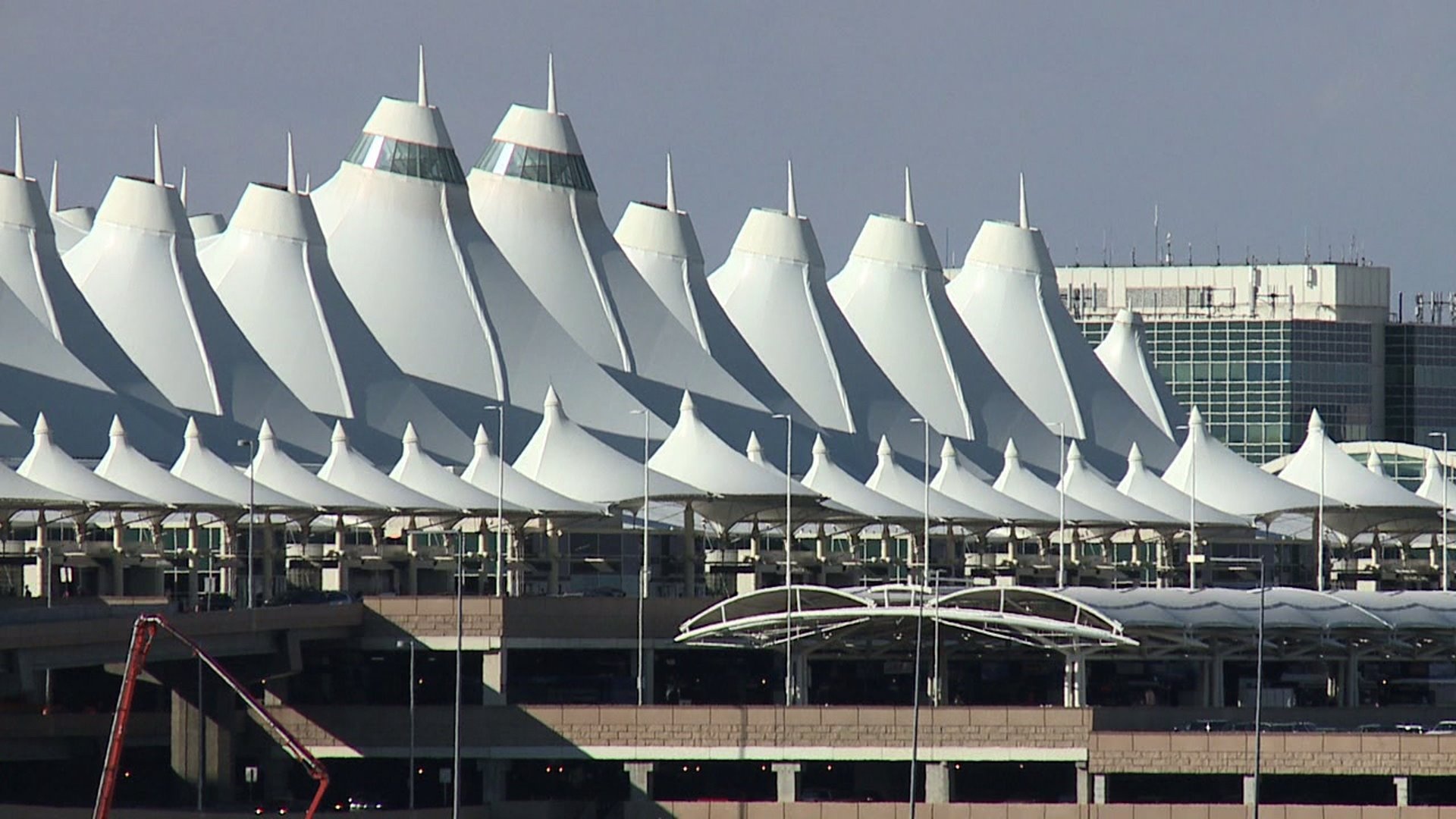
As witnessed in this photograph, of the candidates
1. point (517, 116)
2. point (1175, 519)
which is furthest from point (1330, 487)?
point (517, 116)

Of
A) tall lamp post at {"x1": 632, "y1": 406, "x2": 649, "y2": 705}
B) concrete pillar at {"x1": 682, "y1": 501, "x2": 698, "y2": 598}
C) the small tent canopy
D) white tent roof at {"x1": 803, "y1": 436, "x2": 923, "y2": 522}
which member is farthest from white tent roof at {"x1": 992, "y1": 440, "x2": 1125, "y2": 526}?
concrete pillar at {"x1": 682, "y1": 501, "x2": 698, "y2": 598}

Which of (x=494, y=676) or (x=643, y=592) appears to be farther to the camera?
(x=643, y=592)

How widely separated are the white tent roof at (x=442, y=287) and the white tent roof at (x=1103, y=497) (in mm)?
12694

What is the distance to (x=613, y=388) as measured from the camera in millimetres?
108125

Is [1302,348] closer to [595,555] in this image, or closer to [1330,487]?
[1330,487]

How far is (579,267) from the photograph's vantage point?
11294 centimetres

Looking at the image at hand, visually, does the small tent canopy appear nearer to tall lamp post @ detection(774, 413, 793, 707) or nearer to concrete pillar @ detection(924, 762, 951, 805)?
tall lamp post @ detection(774, 413, 793, 707)

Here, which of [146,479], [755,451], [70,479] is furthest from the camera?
[755,451]

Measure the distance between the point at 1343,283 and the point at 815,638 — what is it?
91652 millimetres

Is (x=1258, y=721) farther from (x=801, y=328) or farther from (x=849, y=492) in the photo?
(x=801, y=328)

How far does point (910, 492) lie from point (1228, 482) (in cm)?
1246

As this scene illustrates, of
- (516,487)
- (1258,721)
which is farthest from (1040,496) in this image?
(1258,721)

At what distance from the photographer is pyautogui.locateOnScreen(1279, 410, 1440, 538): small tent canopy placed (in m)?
107

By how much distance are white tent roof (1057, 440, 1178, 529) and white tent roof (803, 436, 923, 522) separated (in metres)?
6.91
